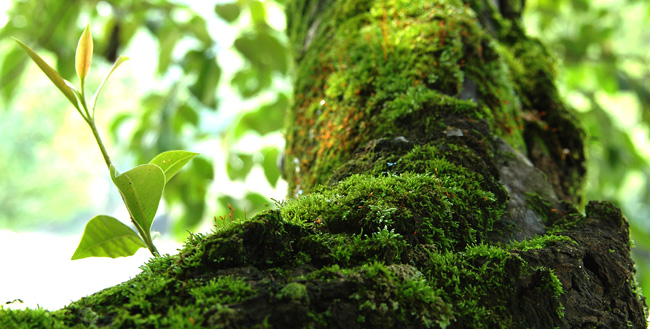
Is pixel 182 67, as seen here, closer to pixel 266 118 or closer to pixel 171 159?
pixel 266 118

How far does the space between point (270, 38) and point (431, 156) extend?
68.2 inches

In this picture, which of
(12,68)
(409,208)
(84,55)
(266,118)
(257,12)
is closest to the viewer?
(409,208)

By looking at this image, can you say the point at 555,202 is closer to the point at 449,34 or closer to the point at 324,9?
the point at 449,34

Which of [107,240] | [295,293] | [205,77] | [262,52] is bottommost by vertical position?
[295,293]

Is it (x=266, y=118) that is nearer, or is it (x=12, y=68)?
(x=12, y=68)

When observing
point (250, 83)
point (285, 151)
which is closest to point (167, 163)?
point (285, 151)

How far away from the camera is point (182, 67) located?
2.72 m

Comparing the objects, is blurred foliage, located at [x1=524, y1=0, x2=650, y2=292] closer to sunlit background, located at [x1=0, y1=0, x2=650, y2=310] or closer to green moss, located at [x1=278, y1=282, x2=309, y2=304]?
sunlit background, located at [x1=0, y1=0, x2=650, y2=310]

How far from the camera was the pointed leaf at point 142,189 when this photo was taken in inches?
38.4

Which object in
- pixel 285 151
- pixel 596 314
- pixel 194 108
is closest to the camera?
pixel 596 314

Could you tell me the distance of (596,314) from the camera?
918 mm

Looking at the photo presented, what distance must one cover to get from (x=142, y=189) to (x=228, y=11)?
1.76 metres

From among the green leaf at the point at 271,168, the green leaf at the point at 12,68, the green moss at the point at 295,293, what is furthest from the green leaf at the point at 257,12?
the green moss at the point at 295,293

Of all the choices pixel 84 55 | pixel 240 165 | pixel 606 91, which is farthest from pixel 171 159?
pixel 606 91
